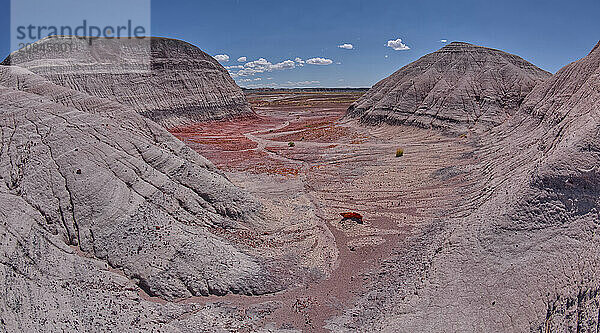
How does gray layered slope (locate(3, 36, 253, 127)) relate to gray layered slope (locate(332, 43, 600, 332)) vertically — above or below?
above

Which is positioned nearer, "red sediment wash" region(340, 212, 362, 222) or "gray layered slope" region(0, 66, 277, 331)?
"gray layered slope" region(0, 66, 277, 331)

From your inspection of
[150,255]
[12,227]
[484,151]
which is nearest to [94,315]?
[150,255]

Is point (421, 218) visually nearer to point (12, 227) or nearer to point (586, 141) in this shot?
point (586, 141)

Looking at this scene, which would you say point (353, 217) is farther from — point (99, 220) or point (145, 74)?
point (145, 74)

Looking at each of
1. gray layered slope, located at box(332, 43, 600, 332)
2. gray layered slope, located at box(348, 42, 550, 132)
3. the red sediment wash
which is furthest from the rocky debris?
gray layered slope, located at box(348, 42, 550, 132)

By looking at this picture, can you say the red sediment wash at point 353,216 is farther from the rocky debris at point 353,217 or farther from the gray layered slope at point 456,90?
the gray layered slope at point 456,90

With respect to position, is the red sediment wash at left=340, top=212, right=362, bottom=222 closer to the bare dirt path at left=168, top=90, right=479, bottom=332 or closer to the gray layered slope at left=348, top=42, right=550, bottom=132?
the bare dirt path at left=168, top=90, right=479, bottom=332

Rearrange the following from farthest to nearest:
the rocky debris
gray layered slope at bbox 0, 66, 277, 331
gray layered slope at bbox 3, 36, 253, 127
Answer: gray layered slope at bbox 3, 36, 253, 127, the rocky debris, gray layered slope at bbox 0, 66, 277, 331
